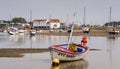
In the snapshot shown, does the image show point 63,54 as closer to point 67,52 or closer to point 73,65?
point 67,52

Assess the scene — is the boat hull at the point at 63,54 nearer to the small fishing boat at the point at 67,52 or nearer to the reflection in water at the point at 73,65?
the small fishing boat at the point at 67,52

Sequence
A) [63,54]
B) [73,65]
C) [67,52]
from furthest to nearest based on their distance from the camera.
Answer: [67,52] < [63,54] < [73,65]

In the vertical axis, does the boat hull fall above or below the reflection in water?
above

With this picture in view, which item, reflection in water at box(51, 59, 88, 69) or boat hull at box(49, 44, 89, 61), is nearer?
reflection in water at box(51, 59, 88, 69)

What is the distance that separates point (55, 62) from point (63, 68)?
887 millimetres

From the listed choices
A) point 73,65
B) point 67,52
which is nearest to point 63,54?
point 67,52

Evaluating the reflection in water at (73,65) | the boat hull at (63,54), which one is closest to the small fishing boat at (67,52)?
the boat hull at (63,54)

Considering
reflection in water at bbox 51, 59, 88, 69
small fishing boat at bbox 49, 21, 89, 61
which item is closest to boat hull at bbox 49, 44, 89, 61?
small fishing boat at bbox 49, 21, 89, 61

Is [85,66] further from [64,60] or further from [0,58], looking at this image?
[0,58]

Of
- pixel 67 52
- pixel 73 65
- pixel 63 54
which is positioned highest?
pixel 67 52

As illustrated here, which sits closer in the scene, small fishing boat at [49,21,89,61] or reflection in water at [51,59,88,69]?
reflection in water at [51,59,88,69]

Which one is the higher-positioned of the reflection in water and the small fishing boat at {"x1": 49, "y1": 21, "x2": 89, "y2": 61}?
the small fishing boat at {"x1": 49, "y1": 21, "x2": 89, "y2": 61}

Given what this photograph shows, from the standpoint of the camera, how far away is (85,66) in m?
33.8

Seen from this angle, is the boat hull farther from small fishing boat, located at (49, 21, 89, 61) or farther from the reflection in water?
the reflection in water
